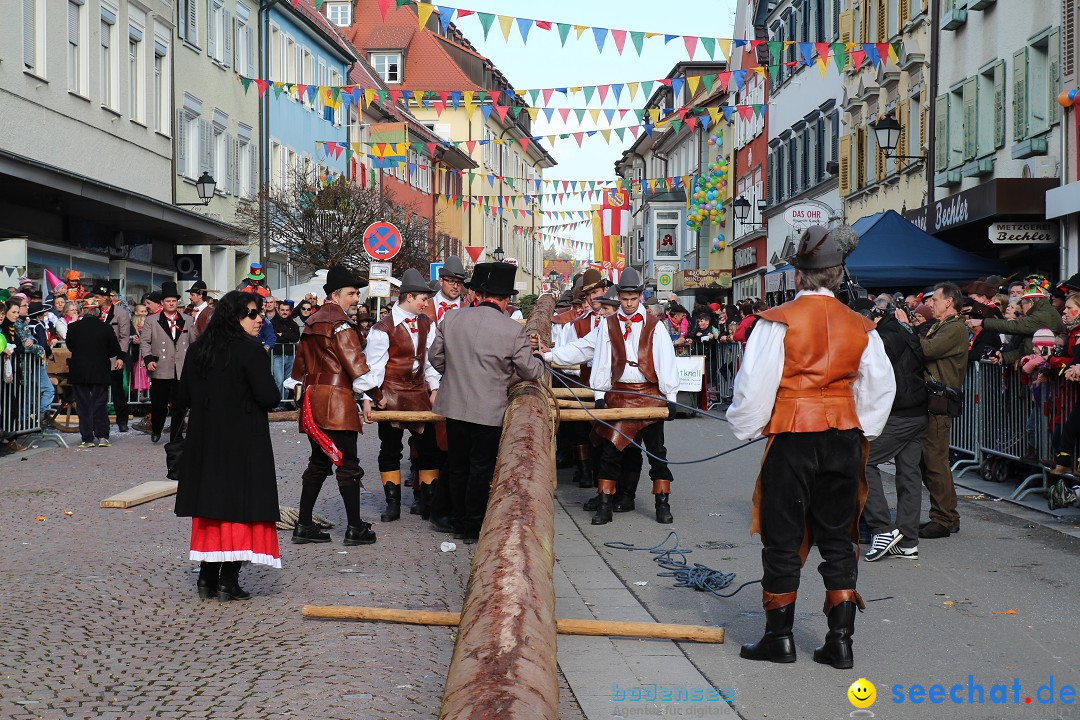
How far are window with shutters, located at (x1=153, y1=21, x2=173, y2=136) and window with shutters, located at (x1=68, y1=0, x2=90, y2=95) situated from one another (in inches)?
157

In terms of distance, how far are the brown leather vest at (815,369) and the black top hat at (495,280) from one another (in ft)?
11.9

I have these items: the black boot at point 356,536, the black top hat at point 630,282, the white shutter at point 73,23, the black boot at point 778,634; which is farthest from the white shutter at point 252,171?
the black boot at point 778,634

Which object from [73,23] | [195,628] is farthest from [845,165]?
[195,628]

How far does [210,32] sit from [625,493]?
26368 mm

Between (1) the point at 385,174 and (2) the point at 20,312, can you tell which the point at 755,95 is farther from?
(2) the point at 20,312

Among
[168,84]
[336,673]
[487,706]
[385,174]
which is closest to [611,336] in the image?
[336,673]

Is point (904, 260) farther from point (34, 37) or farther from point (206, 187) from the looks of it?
point (206, 187)

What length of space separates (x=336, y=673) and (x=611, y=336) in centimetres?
542

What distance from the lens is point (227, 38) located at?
35812 mm

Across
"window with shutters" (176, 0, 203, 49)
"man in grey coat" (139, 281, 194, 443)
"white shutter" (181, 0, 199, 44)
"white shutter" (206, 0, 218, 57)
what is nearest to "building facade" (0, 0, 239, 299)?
"window with shutters" (176, 0, 203, 49)

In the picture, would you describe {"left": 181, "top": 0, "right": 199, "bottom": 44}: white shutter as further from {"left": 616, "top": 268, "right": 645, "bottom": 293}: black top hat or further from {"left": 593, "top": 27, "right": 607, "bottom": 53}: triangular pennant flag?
{"left": 616, "top": 268, "right": 645, "bottom": 293}: black top hat

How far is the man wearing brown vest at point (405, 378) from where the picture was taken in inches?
414

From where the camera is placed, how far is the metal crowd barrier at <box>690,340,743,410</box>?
888 inches

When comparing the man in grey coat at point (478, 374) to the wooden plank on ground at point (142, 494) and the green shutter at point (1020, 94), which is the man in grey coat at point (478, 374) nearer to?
the wooden plank on ground at point (142, 494)
